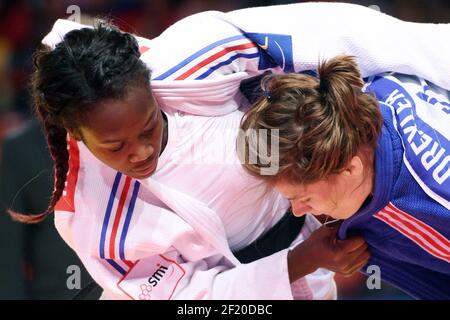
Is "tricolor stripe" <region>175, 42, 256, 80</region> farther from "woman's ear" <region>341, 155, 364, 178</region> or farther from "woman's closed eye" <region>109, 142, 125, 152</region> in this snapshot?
"woman's ear" <region>341, 155, 364, 178</region>

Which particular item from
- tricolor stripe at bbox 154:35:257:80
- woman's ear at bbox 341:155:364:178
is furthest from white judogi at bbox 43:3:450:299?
woman's ear at bbox 341:155:364:178

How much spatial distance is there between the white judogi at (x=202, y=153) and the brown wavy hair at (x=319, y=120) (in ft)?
0.53

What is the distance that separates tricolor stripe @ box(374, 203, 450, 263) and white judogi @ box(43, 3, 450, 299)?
0.27 m

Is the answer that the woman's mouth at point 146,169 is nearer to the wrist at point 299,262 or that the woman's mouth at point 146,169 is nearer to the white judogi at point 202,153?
the white judogi at point 202,153

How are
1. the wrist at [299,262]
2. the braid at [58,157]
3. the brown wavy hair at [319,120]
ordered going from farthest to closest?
the wrist at [299,262] → the braid at [58,157] → the brown wavy hair at [319,120]

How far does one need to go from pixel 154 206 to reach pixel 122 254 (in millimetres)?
113

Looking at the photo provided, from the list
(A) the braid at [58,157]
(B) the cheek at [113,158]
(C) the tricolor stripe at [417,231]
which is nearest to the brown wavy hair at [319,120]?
(C) the tricolor stripe at [417,231]

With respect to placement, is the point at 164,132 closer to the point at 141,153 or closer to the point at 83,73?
the point at 141,153

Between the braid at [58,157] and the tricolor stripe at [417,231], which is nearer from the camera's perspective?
the tricolor stripe at [417,231]

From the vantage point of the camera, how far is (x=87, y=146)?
1.52 metres

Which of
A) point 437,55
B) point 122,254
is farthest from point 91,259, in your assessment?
point 437,55

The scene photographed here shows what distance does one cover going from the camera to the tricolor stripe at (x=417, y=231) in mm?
1455

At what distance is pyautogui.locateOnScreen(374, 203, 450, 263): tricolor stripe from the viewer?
57.3 inches
